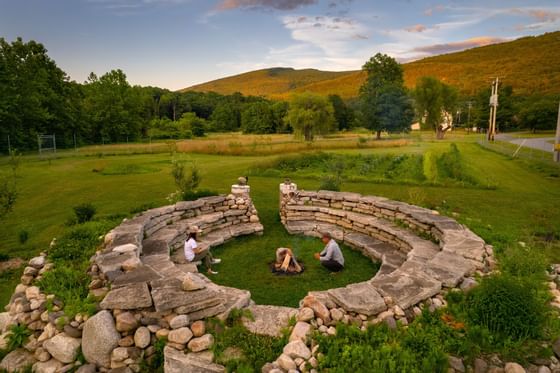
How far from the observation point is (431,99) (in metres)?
49.7

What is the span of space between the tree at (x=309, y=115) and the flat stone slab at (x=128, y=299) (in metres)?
38.1

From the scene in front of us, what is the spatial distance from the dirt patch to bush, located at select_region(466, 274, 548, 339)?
7.70m

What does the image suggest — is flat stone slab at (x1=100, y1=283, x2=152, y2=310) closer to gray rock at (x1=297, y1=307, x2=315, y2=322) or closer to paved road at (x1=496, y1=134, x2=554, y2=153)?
gray rock at (x1=297, y1=307, x2=315, y2=322)

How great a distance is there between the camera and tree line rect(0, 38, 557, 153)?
30.0 meters

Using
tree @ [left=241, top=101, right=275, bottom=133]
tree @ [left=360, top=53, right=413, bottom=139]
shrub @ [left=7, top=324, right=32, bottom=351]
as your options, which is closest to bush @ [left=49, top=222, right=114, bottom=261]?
shrub @ [left=7, top=324, right=32, bottom=351]

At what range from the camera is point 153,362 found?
349 cm

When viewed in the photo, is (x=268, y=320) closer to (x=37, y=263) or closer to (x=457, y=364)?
(x=457, y=364)

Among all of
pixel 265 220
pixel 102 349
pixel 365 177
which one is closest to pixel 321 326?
pixel 102 349

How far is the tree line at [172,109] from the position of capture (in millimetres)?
29953

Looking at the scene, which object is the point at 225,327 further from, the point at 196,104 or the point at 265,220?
the point at 196,104

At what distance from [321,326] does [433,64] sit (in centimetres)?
13605

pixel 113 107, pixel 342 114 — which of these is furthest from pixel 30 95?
pixel 342 114

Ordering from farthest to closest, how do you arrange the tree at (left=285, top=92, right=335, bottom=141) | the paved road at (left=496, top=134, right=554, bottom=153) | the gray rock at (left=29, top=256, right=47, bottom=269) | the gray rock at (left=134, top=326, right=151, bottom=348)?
the tree at (left=285, top=92, right=335, bottom=141)
the paved road at (left=496, top=134, right=554, bottom=153)
the gray rock at (left=29, top=256, right=47, bottom=269)
the gray rock at (left=134, top=326, right=151, bottom=348)

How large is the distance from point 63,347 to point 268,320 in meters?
2.23
